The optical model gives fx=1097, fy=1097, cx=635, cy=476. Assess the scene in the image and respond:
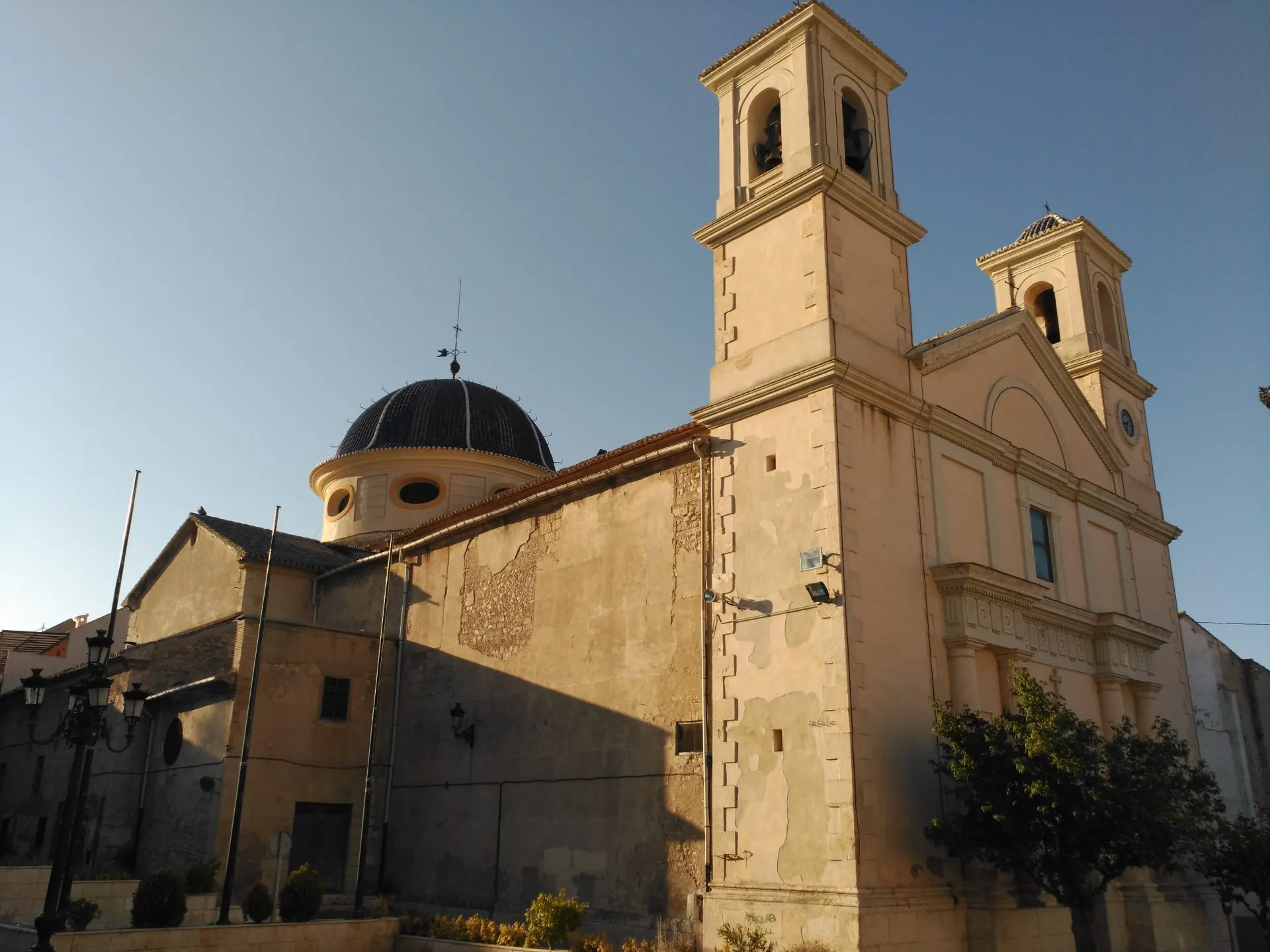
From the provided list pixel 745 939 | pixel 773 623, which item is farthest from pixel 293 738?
pixel 745 939

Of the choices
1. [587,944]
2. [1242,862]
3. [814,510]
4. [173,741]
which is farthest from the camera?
[173,741]

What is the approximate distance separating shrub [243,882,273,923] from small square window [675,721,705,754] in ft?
20.2

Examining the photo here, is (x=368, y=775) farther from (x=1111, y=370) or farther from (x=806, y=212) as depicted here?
(x=1111, y=370)

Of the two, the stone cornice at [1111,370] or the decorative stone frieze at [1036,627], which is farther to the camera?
the stone cornice at [1111,370]

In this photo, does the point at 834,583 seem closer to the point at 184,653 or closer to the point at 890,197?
the point at 890,197

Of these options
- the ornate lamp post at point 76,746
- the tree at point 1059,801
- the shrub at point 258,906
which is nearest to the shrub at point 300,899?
the shrub at point 258,906

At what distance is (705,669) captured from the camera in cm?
1533

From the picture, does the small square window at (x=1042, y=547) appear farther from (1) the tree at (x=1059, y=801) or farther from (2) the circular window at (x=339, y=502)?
(2) the circular window at (x=339, y=502)

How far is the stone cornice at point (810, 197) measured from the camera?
16297 mm

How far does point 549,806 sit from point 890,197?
1118 cm

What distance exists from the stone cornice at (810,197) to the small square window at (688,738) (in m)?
7.57

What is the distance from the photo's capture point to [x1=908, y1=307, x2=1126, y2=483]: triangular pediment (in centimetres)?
1716

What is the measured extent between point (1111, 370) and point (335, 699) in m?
16.8

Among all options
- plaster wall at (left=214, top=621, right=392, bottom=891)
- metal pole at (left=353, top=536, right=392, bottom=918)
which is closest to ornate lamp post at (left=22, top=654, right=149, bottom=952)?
plaster wall at (left=214, top=621, right=392, bottom=891)
